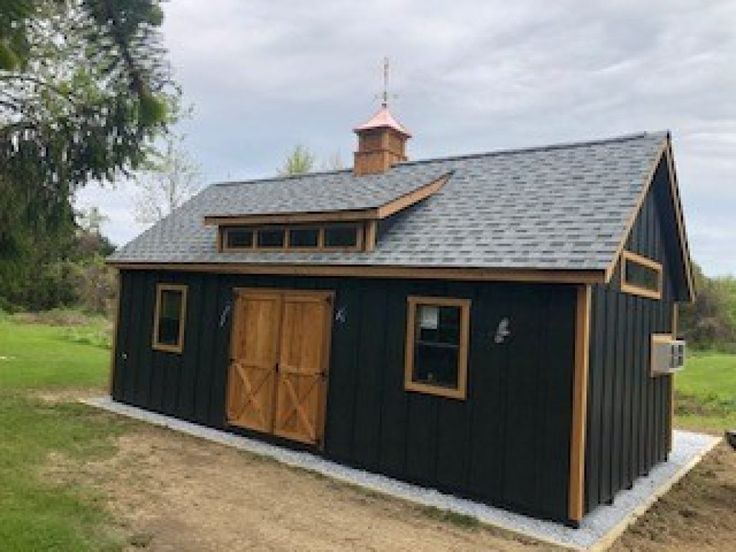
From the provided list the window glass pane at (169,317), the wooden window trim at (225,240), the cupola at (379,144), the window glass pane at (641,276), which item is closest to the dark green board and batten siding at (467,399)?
the wooden window trim at (225,240)

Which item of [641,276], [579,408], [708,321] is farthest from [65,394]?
[708,321]

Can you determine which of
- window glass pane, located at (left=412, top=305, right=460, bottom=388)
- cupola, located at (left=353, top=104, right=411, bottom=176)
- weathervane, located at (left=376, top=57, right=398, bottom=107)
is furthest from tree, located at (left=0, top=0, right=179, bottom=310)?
weathervane, located at (left=376, top=57, right=398, bottom=107)

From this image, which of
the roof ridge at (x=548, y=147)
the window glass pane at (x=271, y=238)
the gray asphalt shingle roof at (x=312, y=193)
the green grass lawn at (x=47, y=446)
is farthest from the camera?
the window glass pane at (x=271, y=238)

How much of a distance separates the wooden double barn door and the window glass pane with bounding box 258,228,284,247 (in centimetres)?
89

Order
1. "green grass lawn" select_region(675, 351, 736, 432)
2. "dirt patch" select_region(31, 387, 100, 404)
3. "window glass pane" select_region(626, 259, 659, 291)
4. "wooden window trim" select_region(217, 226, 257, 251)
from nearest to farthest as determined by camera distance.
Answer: "window glass pane" select_region(626, 259, 659, 291), "wooden window trim" select_region(217, 226, 257, 251), "dirt patch" select_region(31, 387, 100, 404), "green grass lawn" select_region(675, 351, 736, 432)

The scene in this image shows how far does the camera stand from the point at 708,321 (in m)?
32.8

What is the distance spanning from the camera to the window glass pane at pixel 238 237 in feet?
37.1

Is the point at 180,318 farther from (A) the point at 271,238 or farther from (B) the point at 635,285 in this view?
(B) the point at 635,285

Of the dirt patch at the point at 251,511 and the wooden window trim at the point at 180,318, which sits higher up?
the wooden window trim at the point at 180,318

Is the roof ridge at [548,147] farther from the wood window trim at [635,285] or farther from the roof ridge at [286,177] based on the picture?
the wood window trim at [635,285]

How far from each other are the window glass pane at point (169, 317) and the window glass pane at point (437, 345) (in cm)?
536

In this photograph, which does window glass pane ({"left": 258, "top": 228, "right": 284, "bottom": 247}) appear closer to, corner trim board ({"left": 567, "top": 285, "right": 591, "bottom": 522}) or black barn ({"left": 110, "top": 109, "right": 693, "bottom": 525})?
black barn ({"left": 110, "top": 109, "right": 693, "bottom": 525})

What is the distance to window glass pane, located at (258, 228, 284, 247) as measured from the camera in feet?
35.4

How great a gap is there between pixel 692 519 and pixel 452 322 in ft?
12.5
